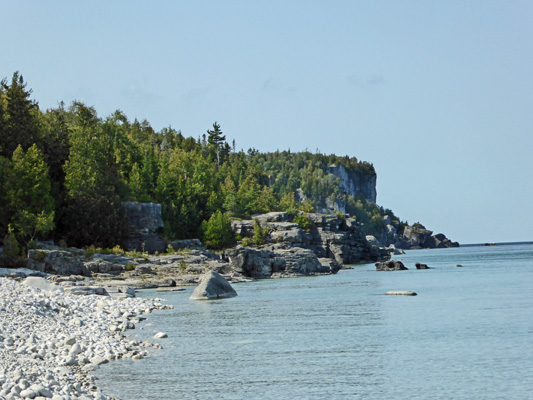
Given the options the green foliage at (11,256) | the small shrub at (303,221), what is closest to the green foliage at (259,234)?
the small shrub at (303,221)

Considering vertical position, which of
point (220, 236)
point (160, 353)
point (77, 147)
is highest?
point (77, 147)

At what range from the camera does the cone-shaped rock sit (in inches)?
1827

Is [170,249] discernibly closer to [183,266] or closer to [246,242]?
[183,266]

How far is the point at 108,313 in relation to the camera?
34.8 metres

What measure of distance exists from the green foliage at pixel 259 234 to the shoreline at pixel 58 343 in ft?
206

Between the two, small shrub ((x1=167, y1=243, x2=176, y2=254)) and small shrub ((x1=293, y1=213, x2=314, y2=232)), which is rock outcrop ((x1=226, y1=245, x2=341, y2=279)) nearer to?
small shrub ((x1=167, y1=243, x2=176, y2=254))

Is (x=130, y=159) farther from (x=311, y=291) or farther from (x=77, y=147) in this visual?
(x=311, y=291)

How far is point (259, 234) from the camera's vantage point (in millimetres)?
102125

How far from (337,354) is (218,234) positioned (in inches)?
3239

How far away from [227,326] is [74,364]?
11616 millimetres

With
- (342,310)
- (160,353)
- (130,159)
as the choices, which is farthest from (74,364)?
(130,159)

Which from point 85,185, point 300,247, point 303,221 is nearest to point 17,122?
point 85,185

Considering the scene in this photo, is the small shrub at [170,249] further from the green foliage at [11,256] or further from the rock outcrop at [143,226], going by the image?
the green foliage at [11,256]

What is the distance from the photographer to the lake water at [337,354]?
1692 cm
